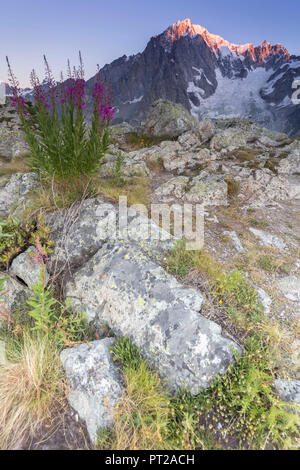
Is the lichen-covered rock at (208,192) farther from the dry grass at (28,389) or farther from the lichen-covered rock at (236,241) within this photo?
the dry grass at (28,389)

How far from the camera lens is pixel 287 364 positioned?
2.25 meters

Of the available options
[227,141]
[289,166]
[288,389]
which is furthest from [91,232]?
[227,141]

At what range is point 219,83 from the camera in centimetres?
16575

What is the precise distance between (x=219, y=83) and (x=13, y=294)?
22009cm

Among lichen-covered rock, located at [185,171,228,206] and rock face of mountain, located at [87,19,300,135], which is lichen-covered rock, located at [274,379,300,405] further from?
rock face of mountain, located at [87,19,300,135]

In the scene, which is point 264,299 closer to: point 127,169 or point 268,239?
point 268,239

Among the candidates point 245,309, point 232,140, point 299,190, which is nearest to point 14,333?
point 245,309

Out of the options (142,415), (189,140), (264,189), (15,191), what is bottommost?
(142,415)

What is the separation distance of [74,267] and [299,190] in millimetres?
8878

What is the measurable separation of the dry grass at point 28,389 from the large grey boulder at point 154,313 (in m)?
0.73

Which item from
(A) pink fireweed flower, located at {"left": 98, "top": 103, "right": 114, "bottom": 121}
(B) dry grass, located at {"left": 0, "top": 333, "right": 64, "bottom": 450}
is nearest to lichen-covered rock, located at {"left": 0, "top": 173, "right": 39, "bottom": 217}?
(A) pink fireweed flower, located at {"left": 98, "top": 103, "right": 114, "bottom": 121}

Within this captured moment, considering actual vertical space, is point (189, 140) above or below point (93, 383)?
above

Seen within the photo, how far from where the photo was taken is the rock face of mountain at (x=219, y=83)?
12506 centimetres

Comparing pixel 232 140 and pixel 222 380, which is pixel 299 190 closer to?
pixel 232 140
